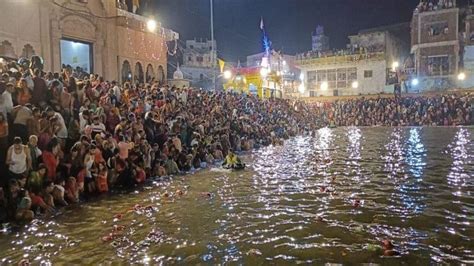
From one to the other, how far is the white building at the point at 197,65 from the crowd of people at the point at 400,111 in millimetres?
20483

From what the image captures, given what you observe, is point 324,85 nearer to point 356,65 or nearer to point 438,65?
point 356,65

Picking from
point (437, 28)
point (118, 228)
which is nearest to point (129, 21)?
point (118, 228)

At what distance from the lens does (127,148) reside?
13547 millimetres

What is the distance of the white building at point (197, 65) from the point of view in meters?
61.3

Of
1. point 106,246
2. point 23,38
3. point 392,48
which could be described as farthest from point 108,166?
point 392,48

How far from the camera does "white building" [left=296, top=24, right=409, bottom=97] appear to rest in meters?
51.8

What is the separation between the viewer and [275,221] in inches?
363

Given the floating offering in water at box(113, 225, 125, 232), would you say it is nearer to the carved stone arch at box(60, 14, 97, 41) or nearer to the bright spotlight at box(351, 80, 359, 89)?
the carved stone arch at box(60, 14, 97, 41)

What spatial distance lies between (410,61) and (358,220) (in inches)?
2027

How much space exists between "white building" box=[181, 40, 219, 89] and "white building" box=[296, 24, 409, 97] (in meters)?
13.9

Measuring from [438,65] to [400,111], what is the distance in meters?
9.09

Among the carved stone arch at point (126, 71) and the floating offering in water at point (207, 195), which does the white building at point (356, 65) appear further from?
the floating offering in water at point (207, 195)

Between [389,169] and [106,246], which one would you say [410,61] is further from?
[106,246]

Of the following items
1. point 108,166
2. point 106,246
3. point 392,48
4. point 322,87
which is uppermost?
point 392,48
